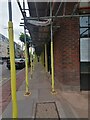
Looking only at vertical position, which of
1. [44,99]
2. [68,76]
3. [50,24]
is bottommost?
[44,99]

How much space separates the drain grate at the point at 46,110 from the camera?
6378mm

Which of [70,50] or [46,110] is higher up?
[70,50]

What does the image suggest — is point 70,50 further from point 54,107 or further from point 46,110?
point 46,110

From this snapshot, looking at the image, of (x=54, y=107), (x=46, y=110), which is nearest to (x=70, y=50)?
(x=54, y=107)

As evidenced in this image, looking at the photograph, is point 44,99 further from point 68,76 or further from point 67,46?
point 67,46

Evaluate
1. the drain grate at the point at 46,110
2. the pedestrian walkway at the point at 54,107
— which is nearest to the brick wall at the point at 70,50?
the pedestrian walkway at the point at 54,107

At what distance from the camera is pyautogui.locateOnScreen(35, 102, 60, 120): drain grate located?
20.9 feet

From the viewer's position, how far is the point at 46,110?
696 centimetres

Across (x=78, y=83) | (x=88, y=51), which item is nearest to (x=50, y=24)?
(x=88, y=51)

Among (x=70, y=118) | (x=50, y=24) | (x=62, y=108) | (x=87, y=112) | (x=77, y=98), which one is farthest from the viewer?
(x=50, y=24)

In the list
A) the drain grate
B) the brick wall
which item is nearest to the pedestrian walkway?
the drain grate

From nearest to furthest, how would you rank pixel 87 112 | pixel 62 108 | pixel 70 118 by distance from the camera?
pixel 70 118 < pixel 87 112 < pixel 62 108

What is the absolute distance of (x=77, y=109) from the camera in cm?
693

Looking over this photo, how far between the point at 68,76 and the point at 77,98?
1745mm
